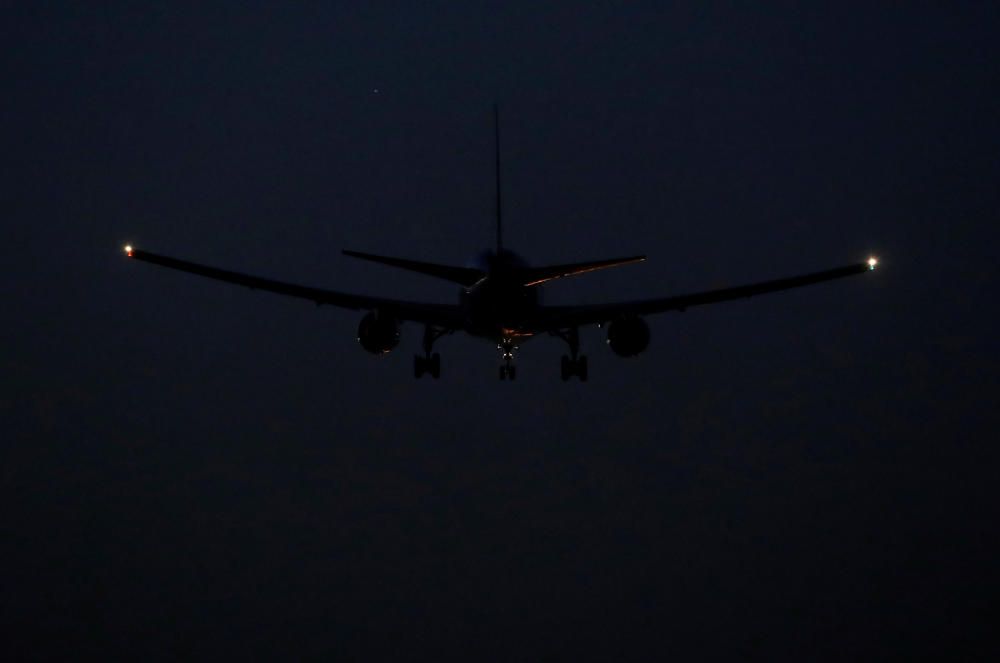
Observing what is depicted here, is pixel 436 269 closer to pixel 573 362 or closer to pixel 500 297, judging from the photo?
pixel 500 297

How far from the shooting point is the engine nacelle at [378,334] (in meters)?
35.8

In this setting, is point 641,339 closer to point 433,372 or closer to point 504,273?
point 504,273

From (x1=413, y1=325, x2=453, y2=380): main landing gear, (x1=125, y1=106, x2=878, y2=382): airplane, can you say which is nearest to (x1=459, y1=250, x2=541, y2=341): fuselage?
(x1=125, y1=106, x2=878, y2=382): airplane

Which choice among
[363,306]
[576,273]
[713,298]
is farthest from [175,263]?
[713,298]

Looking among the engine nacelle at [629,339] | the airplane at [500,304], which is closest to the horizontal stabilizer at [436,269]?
the airplane at [500,304]

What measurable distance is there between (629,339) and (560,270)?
510 centimetres

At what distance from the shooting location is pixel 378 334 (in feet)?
117

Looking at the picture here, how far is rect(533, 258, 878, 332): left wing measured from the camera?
36.9m

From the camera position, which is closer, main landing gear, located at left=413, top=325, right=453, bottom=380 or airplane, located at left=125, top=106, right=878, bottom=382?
airplane, located at left=125, top=106, right=878, bottom=382

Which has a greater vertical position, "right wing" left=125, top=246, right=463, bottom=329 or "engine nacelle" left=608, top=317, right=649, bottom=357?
"right wing" left=125, top=246, right=463, bottom=329

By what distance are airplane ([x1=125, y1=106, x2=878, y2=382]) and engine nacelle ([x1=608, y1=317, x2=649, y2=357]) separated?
0.03 m

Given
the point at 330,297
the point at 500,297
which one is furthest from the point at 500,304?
the point at 330,297

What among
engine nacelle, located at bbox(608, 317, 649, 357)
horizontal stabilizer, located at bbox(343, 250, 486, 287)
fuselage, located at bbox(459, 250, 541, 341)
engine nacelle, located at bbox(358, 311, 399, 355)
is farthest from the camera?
engine nacelle, located at bbox(608, 317, 649, 357)

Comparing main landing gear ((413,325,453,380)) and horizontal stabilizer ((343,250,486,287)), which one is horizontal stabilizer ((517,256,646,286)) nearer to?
horizontal stabilizer ((343,250,486,287))
